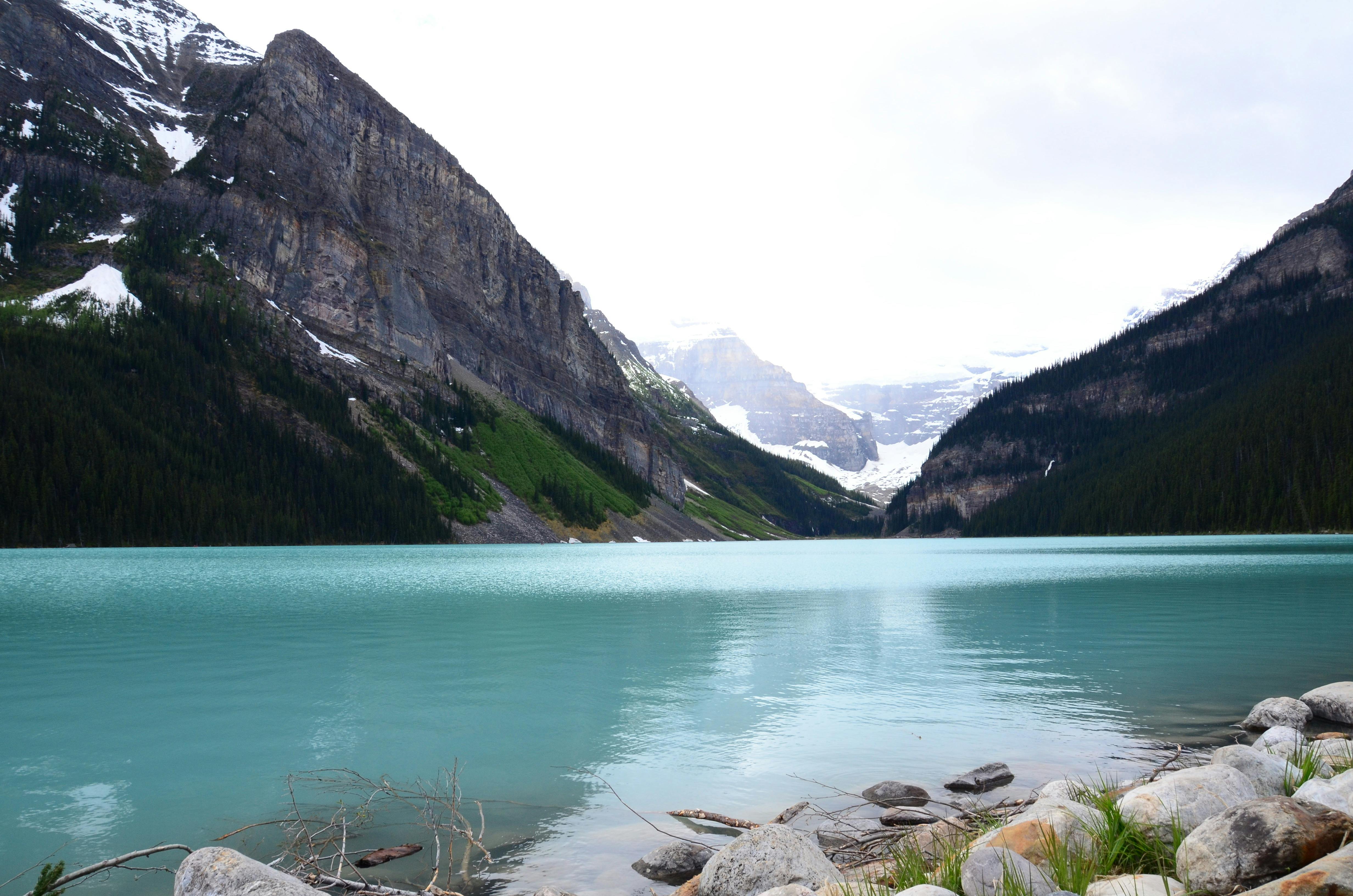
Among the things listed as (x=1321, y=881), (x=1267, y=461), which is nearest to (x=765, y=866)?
(x=1321, y=881)

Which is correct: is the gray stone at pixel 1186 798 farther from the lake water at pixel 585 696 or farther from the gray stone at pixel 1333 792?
the lake water at pixel 585 696

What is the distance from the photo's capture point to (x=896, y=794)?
543 inches

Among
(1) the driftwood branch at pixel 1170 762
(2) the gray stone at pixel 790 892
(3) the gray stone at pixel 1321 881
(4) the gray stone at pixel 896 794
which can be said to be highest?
(3) the gray stone at pixel 1321 881

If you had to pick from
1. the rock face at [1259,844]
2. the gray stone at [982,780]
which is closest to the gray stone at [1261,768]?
the rock face at [1259,844]

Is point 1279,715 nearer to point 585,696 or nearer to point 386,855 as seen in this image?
point 585,696

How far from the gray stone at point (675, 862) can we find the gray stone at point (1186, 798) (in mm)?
5111

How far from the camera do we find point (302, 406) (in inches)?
6570

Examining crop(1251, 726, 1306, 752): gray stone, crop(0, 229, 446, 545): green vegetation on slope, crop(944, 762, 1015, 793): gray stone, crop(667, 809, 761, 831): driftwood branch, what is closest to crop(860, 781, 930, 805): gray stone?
crop(944, 762, 1015, 793): gray stone

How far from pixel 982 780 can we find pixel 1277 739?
543cm

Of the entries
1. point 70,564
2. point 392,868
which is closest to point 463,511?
point 70,564

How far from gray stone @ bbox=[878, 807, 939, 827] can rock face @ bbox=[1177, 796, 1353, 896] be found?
561 centimetres

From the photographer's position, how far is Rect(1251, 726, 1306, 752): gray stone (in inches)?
549

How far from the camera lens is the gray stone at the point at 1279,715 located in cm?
1747

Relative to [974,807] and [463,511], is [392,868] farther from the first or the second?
[463,511]
